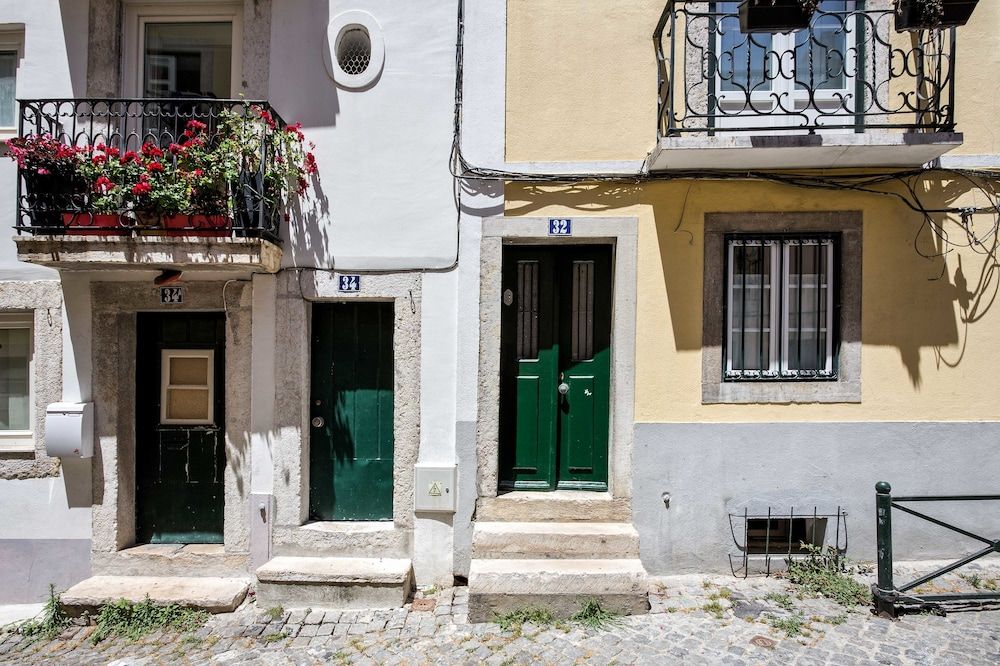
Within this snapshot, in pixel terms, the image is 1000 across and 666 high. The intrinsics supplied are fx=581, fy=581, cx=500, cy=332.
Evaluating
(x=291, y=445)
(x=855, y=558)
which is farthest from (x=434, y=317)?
(x=855, y=558)

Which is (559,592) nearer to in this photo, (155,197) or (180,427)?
(180,427)

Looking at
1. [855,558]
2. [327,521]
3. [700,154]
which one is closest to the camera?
[700,154]

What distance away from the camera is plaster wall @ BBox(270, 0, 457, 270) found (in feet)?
17.6

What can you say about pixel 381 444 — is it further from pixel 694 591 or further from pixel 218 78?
pixel 218 78

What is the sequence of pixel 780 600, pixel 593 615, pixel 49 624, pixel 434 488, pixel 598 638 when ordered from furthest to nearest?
pixel 434 488 < pixel 49 624 < pixel 780 600 < pixel 593 615 < pixel 598 638

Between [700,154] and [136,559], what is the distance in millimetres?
6222

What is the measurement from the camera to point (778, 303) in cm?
540

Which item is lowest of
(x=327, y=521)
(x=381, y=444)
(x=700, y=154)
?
(x=327, y=521)

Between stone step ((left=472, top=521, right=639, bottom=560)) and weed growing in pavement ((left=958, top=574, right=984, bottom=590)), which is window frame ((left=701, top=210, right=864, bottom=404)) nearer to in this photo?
stone step ((left=472, top=521, right=639, bottom=560))

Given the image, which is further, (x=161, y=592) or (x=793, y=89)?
(x=793, y=89)

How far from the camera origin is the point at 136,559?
17.6 ft

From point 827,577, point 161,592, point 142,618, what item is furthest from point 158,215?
point 827,577

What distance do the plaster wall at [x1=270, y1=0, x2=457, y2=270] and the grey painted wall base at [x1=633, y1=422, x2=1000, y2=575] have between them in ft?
9.15

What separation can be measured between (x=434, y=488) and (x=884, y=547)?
3.63m
